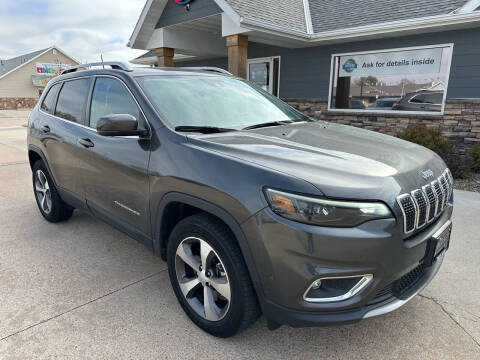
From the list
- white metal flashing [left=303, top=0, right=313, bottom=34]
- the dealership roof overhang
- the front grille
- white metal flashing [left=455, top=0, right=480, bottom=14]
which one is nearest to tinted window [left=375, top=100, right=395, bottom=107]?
the dealership roof overhang

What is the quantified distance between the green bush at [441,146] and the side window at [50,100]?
249 inches

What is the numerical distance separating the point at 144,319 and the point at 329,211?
1.63m

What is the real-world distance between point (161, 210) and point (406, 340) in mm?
1875

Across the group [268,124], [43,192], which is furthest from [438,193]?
[43,192]

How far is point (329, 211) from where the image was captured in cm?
180

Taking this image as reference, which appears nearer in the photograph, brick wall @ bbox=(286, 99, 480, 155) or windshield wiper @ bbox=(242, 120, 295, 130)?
windshield wiper @ bbox=(242, 120, 295, 130)

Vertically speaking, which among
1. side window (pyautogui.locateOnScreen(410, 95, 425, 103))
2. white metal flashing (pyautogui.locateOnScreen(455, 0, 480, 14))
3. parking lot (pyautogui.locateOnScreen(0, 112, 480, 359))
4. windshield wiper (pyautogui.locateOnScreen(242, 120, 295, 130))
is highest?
white metal flashing (pyautogui.locateOnScreen(455, 0, 480, 14))

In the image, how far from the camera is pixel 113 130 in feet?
8.30

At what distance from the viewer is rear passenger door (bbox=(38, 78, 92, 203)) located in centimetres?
348

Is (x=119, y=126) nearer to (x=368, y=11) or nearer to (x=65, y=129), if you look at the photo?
(x=65, y=129)

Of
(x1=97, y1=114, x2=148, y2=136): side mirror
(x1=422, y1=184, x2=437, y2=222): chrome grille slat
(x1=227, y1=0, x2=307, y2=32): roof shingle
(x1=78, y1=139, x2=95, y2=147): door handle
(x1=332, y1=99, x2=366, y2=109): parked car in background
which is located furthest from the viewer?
(x1=332, y1=99, x2=366, y2=109): parked car in background

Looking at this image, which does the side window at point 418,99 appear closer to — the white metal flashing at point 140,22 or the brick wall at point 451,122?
the brick wall at point 451,122

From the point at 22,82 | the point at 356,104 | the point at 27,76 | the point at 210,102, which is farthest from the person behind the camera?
the point at 27,76

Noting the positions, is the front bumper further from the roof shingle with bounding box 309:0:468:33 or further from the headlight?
the roof shingle with bounding box 309:0:468:33
